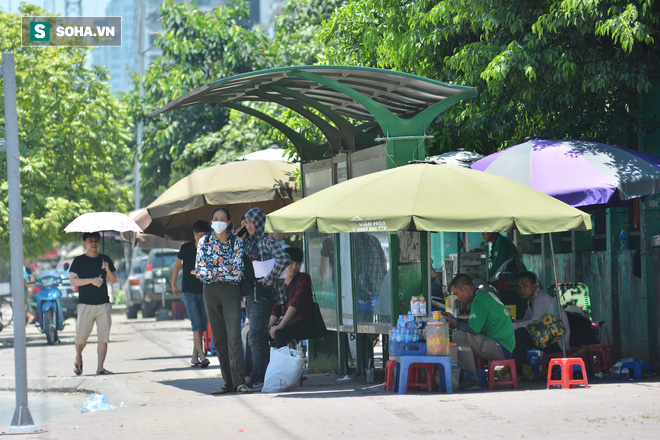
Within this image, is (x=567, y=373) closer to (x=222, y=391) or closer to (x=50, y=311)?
(x=222, y=391)

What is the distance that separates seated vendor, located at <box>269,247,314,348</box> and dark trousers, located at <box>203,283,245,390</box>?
478 millimetres

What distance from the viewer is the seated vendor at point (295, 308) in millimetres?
10562

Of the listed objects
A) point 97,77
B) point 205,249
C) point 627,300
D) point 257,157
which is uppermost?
point 97,77

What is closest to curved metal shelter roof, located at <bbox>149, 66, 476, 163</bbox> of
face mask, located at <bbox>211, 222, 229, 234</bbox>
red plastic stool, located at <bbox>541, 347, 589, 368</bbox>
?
face mask, located at <bbox>211, 222, 229, 234</bbox>

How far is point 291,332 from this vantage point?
10.6 m

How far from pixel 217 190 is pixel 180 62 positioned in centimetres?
1182

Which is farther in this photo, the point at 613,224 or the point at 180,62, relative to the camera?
the point at 180,62

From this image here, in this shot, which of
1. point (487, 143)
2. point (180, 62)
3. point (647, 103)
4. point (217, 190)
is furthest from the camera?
point (180, 62)

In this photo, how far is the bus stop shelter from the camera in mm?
10344

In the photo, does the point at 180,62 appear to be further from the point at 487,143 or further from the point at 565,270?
the point at 565,270

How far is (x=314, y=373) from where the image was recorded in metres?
12.3

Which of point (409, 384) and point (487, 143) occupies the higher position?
point (487, 143)

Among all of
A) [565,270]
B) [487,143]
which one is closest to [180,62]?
[487,143]

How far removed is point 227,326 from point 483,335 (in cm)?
250
